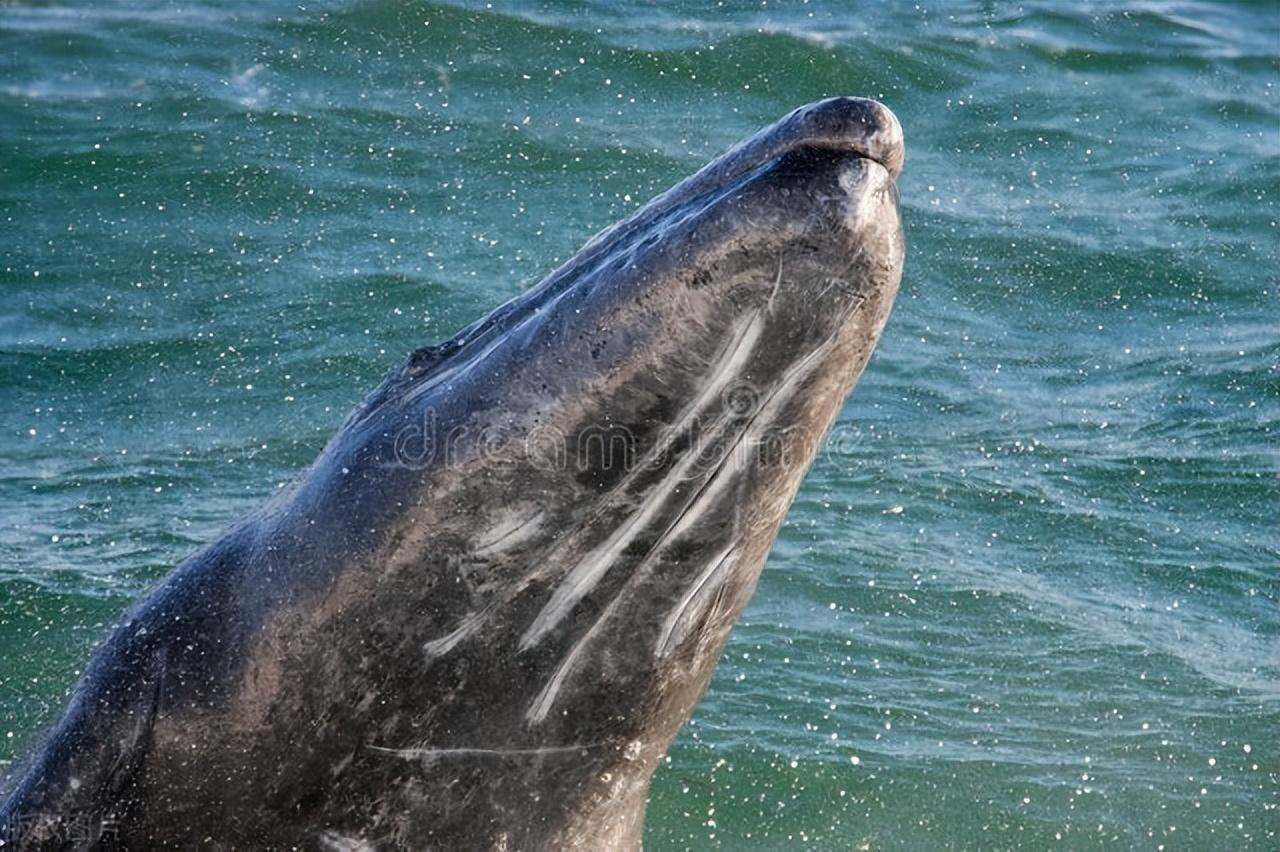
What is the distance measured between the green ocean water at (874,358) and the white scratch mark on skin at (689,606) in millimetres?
2200

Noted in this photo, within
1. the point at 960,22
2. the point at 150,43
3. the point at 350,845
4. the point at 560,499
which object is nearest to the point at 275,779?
the point at 350,845

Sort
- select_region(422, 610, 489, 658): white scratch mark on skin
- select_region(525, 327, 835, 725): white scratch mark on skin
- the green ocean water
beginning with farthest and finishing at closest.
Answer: the green ocean water
select_region(422, 610, 489, 658): white scratch mark on skin
select_region(525, 327, 835, 725): white scratch mark on skin

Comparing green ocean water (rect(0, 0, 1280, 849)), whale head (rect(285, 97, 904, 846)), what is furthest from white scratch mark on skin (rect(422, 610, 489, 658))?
green ocean water (rect(0, 0, 1280, 849))

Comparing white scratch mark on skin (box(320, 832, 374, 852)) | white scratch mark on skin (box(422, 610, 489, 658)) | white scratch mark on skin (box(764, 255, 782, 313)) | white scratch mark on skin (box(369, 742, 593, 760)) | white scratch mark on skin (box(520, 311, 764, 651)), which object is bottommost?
white scratch mark on skin (box(320, 832, 374, 852))

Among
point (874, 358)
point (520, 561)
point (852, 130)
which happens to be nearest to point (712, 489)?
point (520, 561)

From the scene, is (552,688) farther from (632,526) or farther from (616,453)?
(616,453)

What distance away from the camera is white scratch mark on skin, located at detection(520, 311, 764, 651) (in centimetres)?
386

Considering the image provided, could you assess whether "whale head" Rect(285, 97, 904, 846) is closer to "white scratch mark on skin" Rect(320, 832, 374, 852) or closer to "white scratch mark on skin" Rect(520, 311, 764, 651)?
"white scratch mark on skin" Rect(520, 311, 764, 651)

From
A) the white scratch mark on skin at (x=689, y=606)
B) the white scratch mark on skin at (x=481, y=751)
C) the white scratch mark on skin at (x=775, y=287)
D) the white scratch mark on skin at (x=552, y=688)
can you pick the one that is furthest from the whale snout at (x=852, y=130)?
the white scratch mark on skin at (x=481, y=751)

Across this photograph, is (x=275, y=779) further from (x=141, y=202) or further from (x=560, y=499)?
(x=141, y=202)

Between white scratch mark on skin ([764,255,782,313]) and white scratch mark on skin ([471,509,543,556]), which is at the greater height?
white scratch mark on skin ([764,255,782,313])

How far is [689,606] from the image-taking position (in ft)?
14.0

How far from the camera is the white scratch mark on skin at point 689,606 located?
4.24m

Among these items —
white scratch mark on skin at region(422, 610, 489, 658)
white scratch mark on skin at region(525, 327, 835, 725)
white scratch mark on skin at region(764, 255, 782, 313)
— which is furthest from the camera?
white scratch mark on skin at region(422, 610, 489, 658)
